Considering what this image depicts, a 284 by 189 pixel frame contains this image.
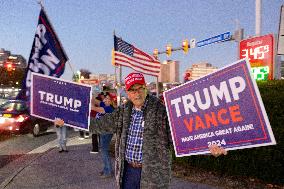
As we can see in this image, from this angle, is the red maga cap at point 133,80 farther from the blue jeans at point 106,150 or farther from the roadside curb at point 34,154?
the roadside curb at point 34,154

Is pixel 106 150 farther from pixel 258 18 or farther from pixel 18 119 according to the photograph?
pixel 18 119

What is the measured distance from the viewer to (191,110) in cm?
396

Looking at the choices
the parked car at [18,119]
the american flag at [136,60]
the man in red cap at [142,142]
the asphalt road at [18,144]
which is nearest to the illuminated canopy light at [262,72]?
the american flag at [136,60]

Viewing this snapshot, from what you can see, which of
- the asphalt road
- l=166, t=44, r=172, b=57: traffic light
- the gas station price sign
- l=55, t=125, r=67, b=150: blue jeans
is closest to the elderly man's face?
the asphalt road

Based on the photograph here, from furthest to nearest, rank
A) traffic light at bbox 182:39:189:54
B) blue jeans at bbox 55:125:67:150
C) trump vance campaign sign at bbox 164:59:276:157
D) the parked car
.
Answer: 1. traffic light at bbox 182:39:189:54
2. the parked car
3. blue jeans at bbox 55:125:67:150
4. trump vance campaign sign at bbox 164:59:276:157

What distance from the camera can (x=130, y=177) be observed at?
4004mm

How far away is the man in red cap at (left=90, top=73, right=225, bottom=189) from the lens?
3814 mm

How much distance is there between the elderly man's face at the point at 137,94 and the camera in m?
4.00

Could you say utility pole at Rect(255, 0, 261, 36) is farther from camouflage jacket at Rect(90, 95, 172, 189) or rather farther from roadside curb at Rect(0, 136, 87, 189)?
camouflage jacket at Rect(90, 95, 172, 189)

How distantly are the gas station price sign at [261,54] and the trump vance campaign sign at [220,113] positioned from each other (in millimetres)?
7896

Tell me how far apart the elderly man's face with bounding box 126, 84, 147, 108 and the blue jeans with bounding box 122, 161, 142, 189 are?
629 mm

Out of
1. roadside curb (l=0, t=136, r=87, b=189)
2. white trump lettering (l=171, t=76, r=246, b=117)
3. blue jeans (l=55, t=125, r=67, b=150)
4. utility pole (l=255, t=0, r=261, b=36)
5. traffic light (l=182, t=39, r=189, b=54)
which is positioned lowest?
roadside curb (l=0, t=136, r=87, b=189)

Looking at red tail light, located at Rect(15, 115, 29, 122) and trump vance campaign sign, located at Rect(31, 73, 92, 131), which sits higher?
red tail light, located at Rect(15, 115, 29, 122)

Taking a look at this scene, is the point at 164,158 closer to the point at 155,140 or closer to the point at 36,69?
the point at 155,140
